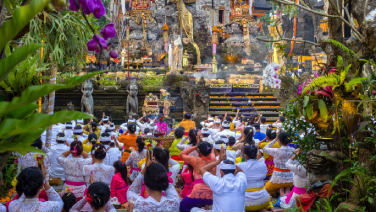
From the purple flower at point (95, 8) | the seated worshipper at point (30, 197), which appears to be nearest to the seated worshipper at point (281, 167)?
the seated worshipper at point (30, 197)

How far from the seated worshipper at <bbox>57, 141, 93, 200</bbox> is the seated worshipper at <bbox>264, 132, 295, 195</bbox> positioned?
3205 millimetres

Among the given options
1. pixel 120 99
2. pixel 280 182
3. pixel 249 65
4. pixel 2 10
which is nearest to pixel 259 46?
pixel 249 65

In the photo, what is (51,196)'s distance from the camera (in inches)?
127

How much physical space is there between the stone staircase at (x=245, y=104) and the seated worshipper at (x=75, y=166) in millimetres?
10937

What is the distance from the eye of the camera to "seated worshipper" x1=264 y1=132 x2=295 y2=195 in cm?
538

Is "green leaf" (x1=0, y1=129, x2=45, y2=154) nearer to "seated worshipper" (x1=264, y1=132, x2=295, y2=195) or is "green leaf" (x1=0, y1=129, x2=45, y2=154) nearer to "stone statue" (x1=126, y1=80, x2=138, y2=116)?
"seated worshipper" (x1=264, y1=132, x2=295, y2=195)

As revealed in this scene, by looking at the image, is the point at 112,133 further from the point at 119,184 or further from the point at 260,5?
the point at 260,5

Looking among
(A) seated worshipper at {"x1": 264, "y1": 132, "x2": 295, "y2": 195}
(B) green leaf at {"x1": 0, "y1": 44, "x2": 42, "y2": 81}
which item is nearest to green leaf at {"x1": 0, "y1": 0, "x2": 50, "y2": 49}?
(B) green leaf at {"x1": 0, "y1": 44, "x2": 42, "y2": 81}

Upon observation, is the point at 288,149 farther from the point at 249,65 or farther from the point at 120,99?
the point at 249,65

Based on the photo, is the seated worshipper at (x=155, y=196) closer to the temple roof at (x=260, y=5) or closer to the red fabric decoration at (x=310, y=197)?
the red fabric decoration at (x=310, y=197)

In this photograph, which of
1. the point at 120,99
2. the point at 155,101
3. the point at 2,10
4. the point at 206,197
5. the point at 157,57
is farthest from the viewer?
the point at 157,57

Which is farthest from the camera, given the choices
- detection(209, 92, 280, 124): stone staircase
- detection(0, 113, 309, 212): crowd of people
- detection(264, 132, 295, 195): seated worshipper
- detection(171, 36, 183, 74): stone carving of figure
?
detection(171, 36, 183, 74): stone carving of figure

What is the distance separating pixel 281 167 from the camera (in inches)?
218

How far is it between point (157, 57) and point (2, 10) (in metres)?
26.3
